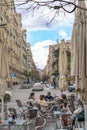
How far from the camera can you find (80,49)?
7.99 metres

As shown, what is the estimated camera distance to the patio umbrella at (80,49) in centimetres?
778

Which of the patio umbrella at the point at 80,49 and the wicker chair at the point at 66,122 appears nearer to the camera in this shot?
the patio umbrella at the point at 80,49

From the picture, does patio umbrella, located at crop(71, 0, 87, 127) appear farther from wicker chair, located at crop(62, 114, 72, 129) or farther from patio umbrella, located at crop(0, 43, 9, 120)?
patio umbrella, located at crop(0, 43, 9, 120)

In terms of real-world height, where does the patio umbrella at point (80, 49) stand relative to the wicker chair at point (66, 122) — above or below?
above

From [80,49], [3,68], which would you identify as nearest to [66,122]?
Result: [80,49]

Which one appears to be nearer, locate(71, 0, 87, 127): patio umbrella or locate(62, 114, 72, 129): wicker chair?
locate(71, 0, 87, 127): patio umbrella

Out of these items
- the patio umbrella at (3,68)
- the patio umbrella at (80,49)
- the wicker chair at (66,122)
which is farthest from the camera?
the patio umbrella at (3,68)

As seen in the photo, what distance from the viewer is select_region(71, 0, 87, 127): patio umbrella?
778 cm

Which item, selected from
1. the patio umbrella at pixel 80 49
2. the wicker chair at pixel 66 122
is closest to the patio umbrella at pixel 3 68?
the wicker chair at pixel 66 122

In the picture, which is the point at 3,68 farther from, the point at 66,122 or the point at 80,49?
the point at 80,49

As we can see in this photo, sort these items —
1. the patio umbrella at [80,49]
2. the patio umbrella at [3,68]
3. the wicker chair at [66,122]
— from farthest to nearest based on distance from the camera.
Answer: the patio umbrella at [3,68] < the wicker chair at [66,122] < the patio umbrella at [80,49]

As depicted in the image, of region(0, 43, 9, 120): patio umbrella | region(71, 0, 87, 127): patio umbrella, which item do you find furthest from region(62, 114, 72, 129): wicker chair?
region(0, 43, 9, 120): patio umbrella

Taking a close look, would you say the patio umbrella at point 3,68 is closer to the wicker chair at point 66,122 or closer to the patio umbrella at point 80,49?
the wicker chair at point 66,122

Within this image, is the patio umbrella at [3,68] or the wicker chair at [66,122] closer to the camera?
the wicker chair at [66,122]
